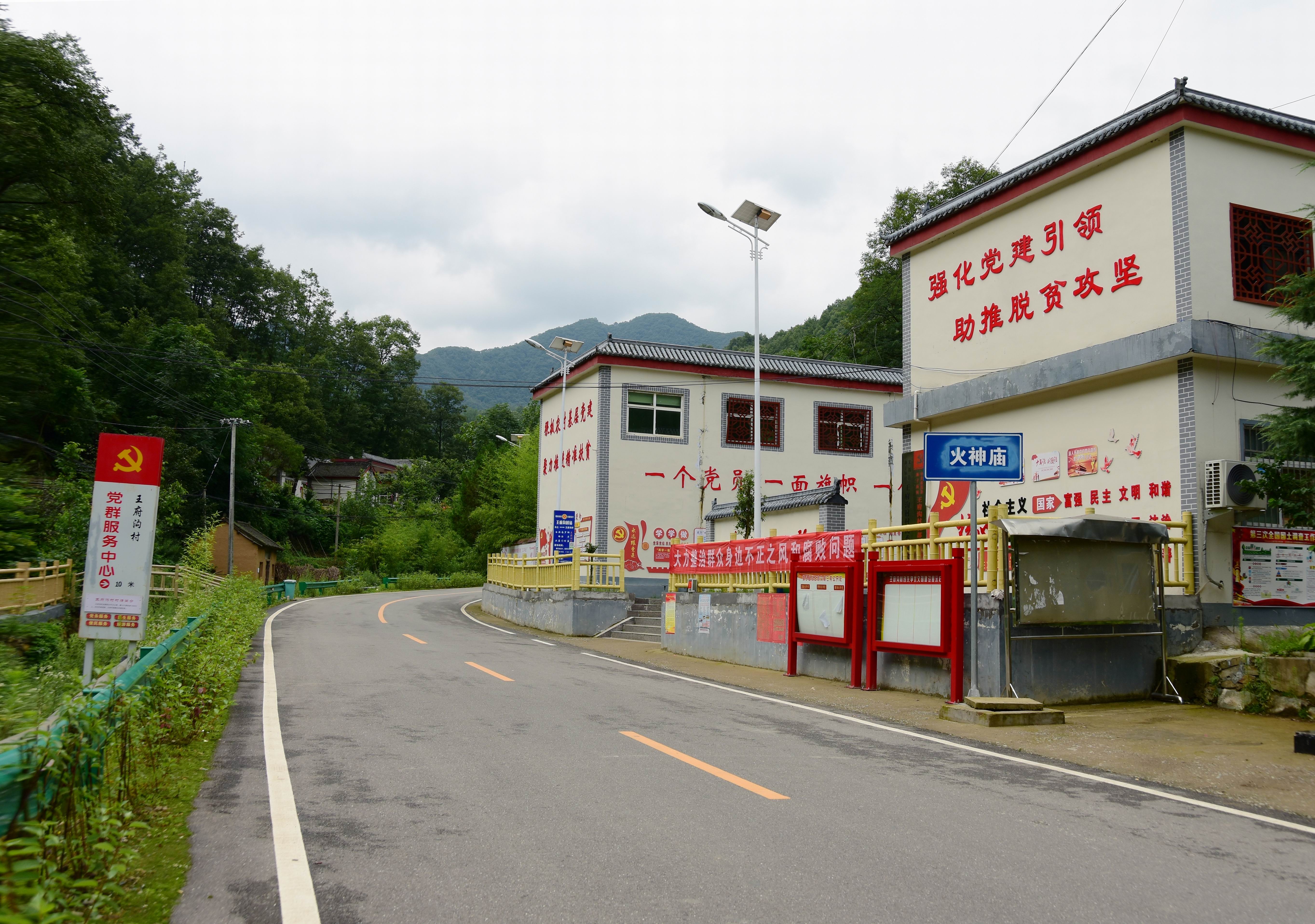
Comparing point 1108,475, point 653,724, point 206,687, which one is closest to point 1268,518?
point 1108,475

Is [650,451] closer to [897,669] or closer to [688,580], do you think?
[688,580]

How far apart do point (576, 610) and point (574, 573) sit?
1121mm

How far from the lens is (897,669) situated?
1280 centimetres

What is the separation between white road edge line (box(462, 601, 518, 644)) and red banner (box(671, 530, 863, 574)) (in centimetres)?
449

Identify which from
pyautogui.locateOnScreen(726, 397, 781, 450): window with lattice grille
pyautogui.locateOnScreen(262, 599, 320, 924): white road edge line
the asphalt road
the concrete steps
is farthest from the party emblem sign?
pyautogui.locateOnScreen(726, 397, 781, 450): window with lattice grille

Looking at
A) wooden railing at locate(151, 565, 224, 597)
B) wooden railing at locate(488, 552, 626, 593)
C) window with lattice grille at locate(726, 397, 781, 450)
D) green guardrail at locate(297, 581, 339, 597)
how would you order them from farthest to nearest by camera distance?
green guardrail at locate(297, 581, 339, 597) → window with lattice grille at locate(726, 397, 781, 450) → wooden railing at locate(151, 565, 224, 597) → wooden railing at locate(488, 552, 626, 593)

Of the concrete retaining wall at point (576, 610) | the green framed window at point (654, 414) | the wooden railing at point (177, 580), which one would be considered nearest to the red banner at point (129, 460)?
the concrete retaining wall at point (576, 610)

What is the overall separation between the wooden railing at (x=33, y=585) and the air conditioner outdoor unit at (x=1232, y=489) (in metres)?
22.7

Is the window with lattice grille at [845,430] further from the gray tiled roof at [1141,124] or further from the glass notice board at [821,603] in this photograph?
the glass notice board at [821,603]

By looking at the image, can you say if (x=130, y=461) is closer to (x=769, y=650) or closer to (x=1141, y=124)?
(x=769, y=650)

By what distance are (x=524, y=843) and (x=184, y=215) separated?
70.7m

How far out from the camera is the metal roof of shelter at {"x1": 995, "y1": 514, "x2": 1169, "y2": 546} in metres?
10.9

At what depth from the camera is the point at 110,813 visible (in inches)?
199

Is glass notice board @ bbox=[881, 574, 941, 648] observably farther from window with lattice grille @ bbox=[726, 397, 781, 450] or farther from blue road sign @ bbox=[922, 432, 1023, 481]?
window with lattice grille @ bbox=[726, 397, 781, 450]
